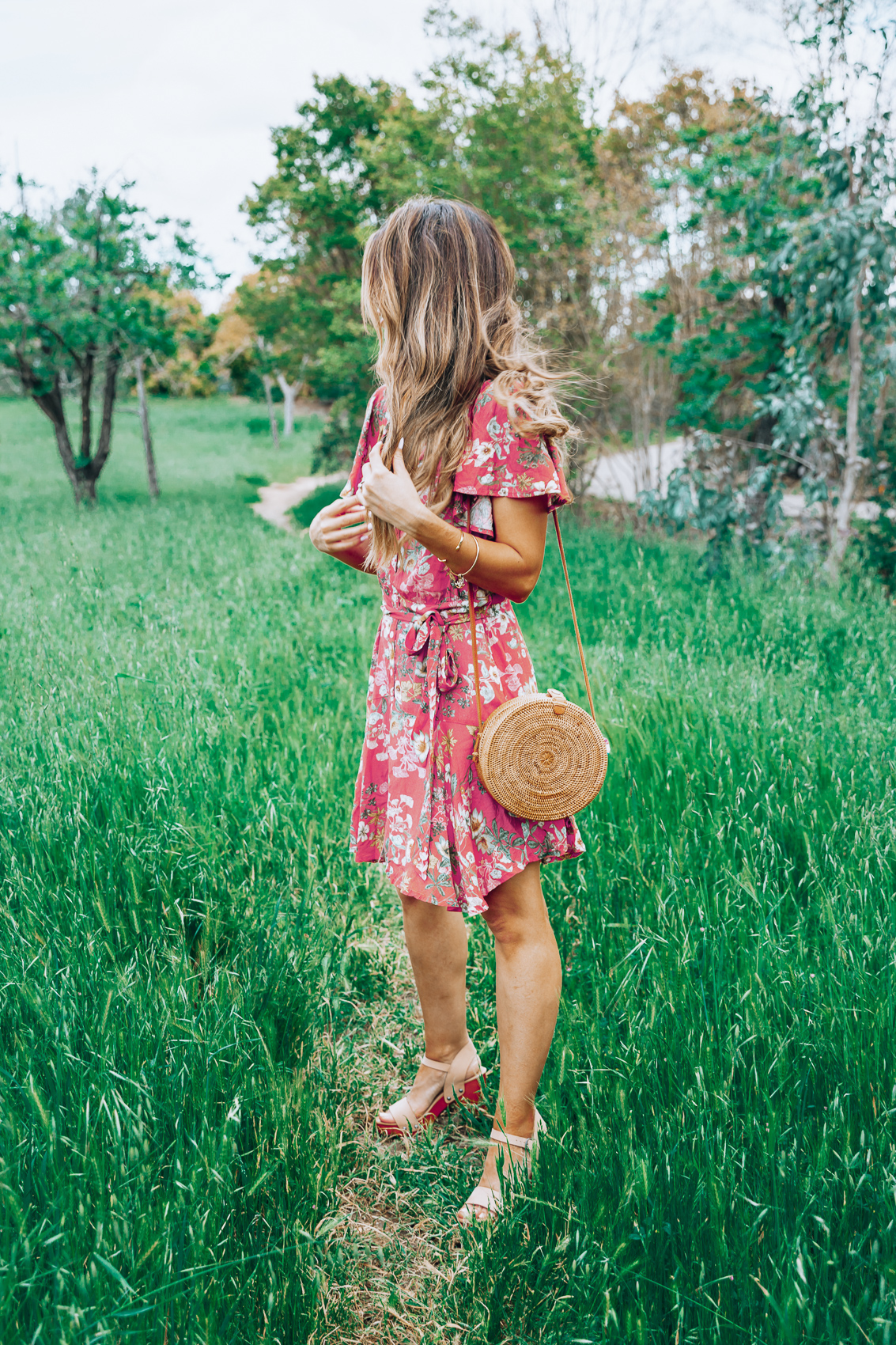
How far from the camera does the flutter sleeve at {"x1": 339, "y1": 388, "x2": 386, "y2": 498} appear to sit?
6.89ft

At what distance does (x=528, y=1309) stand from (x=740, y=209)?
27.0 feet

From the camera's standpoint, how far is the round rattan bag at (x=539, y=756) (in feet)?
5.96

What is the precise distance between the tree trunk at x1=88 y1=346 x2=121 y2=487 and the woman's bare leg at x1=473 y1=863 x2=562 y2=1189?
13270mm

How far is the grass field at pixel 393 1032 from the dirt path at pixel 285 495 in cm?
989

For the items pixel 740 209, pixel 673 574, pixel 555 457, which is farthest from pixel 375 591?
pixel 555 457

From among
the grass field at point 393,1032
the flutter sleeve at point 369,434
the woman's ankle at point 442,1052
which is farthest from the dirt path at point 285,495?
the woman's ankle at point 442,1052

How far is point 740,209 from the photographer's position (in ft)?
24.9

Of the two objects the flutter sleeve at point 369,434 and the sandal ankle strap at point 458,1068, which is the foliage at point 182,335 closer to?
the flutter sleeve at point 369,434

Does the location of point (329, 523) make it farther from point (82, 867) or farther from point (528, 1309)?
point (528, 1309)

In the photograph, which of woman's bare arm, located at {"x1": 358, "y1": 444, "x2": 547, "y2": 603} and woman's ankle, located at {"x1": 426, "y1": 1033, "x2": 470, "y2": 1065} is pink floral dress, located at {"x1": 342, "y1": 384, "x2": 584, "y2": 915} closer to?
woman's bare arm, located at {"x1": 358, "y1": 444, "x2": 547, "y2": 603}

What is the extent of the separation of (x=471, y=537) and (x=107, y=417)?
13.5 m

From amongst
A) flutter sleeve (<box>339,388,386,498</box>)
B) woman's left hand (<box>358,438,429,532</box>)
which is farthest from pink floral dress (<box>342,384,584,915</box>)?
flutter sleeve (<box>339,388,386,498</box>)

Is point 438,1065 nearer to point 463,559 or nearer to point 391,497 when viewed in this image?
point 463,559

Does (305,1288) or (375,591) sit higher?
(375,591)
